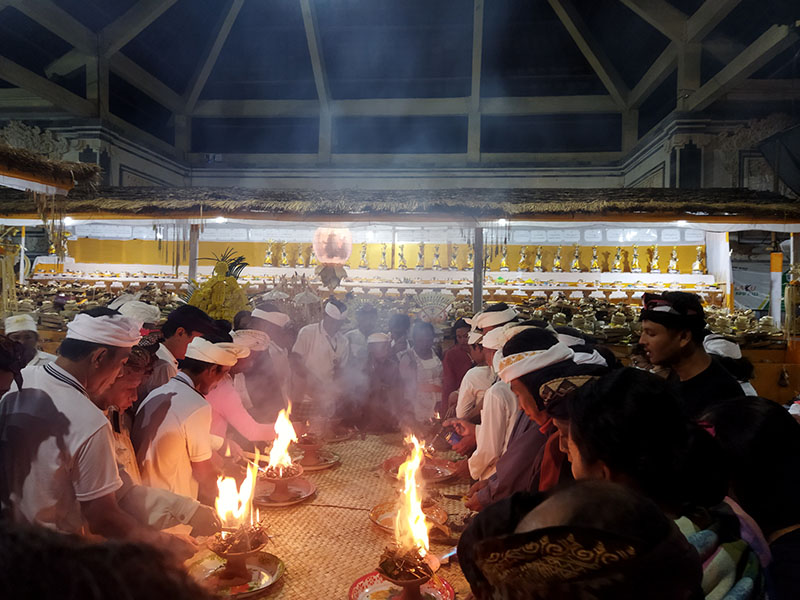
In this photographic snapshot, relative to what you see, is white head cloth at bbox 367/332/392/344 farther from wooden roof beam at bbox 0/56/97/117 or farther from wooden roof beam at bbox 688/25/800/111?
wooden roof beam at bbox 0/56/97/117

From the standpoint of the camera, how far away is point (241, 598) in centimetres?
232

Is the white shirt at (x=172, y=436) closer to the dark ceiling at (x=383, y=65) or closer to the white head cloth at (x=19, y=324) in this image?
the white head cloth at (x=19, y=324)

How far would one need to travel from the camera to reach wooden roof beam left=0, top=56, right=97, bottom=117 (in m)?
10.8

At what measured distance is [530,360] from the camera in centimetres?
240

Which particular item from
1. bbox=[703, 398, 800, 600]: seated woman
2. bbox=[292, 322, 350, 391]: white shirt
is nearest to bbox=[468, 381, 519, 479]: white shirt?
bbox=[703, 398, 800, 600]: seated woman

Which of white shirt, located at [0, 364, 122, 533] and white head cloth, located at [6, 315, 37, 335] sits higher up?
white head cloth, located at [6, 315, 37, 335]

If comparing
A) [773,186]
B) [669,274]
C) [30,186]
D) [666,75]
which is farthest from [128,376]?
[666,75]

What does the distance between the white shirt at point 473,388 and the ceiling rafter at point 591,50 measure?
39.2ft

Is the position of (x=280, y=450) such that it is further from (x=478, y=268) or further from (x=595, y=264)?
(x=595, y=264)

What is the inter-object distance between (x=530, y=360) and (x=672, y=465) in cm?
111

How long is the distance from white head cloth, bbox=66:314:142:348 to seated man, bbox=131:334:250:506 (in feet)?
1.92

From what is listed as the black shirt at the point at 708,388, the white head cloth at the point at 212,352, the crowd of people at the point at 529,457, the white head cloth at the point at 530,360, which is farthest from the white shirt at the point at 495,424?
the white head cloth at the point at 212,352

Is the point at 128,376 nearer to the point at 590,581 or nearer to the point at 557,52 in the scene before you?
the point at 590,581

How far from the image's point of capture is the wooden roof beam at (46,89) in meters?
10.8
